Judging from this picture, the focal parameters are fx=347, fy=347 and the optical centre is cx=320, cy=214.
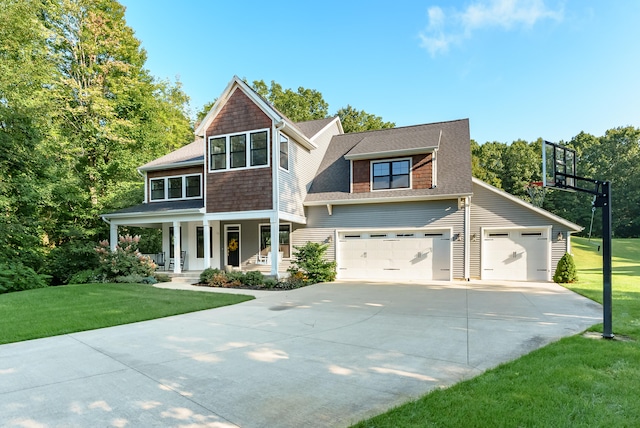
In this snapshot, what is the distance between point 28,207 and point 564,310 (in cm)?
2114

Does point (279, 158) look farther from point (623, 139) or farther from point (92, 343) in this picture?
point (623, 139)

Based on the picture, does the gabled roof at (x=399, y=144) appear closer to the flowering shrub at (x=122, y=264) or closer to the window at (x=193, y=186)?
the window at (x=193, y=186)

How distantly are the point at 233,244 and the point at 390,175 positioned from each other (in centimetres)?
852

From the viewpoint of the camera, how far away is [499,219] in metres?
14.2

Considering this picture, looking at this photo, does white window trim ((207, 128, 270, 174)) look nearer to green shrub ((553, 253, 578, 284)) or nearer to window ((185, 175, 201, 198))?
window ((185, 175, 201, 198))

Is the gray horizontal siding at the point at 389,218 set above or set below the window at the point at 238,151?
below

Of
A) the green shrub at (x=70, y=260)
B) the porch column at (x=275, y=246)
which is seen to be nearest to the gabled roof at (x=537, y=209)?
the porch column at (x=275, y=246)

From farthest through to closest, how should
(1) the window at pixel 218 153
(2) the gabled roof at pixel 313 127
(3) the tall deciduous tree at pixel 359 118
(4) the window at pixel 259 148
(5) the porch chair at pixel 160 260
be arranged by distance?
(3) the tall deciduous tree at pixel 359 118
(5) the porch chair at pixel 160 260
(2) the gabled roof at pixel 313 127
(1) the window at pixel 218 153
(4) the window at pixel 259 148

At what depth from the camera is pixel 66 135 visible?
64.7ft

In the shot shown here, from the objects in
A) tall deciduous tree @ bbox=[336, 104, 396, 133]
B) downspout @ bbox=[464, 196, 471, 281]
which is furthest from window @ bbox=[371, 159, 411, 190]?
tall deciduous tree @ bbox=[336, 104, 396, 133]

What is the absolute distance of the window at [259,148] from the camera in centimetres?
1419

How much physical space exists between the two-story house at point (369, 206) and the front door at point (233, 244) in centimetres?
94

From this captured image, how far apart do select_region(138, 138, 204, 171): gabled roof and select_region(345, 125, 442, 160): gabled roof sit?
7.76 meters

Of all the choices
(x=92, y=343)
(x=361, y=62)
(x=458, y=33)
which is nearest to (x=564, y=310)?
(x=92, y=343)
